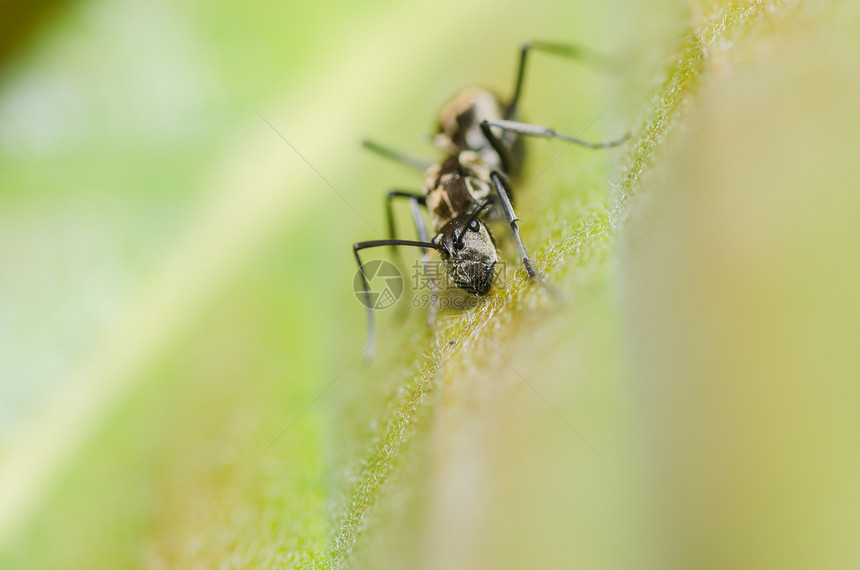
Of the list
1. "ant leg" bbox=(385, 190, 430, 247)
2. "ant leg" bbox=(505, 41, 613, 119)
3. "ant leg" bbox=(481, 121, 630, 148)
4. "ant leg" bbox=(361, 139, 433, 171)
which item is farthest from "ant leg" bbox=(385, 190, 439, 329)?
"ant leg" bbox=(505, 41, 613, 119)

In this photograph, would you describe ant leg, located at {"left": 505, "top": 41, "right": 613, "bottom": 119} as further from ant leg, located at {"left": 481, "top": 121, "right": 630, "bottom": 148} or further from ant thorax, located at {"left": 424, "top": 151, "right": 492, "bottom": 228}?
ant thorax, located at {"left": 424, "top": 151, "right": 492, "bottom": 228}

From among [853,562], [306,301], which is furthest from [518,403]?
[306,301]

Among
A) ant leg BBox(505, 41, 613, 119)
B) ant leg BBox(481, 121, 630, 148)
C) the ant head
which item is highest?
ant leg BBox(505, 41, 613, 119)

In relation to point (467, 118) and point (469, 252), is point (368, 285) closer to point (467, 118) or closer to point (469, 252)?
point (469, 252)

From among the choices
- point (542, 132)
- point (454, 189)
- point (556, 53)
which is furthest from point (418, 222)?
point (556, 53)

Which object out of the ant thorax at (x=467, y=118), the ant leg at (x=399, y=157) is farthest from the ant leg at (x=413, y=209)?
the ant thorax at (x=467, y=118)

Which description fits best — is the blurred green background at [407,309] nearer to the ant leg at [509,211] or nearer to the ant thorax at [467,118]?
the ant leg at [509,211]
